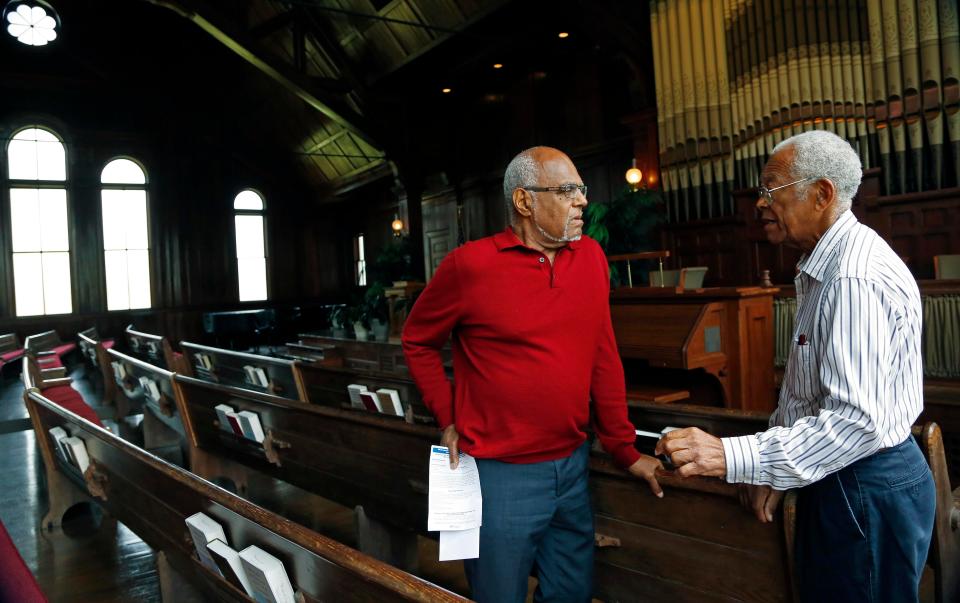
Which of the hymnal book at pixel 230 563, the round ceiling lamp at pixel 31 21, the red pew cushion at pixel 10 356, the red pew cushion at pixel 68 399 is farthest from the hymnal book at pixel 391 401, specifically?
the round ceiling lamp at pixel 31 21

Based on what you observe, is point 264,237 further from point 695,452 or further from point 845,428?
point 845,428

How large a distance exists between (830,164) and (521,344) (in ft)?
2.27

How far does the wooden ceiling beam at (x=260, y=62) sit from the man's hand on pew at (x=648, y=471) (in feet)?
31.2

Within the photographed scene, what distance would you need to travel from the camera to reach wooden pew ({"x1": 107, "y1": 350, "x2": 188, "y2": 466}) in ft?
12.4

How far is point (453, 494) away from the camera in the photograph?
59.5 inches

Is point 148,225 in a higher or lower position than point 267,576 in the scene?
higher

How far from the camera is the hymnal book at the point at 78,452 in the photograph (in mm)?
2490

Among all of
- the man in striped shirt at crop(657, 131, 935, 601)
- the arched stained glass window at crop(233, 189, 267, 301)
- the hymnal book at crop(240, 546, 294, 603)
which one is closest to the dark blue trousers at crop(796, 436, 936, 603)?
the man in striped shirt at crop(657, 131, 935, 601)

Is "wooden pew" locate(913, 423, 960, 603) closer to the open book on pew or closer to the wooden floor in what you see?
the wooden floor

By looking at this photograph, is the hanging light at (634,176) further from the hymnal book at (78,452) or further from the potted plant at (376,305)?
the hymnal book at (78,452)

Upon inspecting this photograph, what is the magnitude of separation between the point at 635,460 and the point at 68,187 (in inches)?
534

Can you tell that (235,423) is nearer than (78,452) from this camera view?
No

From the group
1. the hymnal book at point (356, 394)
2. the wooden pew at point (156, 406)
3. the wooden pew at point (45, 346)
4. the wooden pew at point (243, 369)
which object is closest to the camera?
the hymnal book at point (356, 394)

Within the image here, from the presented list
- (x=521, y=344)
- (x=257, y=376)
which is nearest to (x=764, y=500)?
(x=521, y=344)
